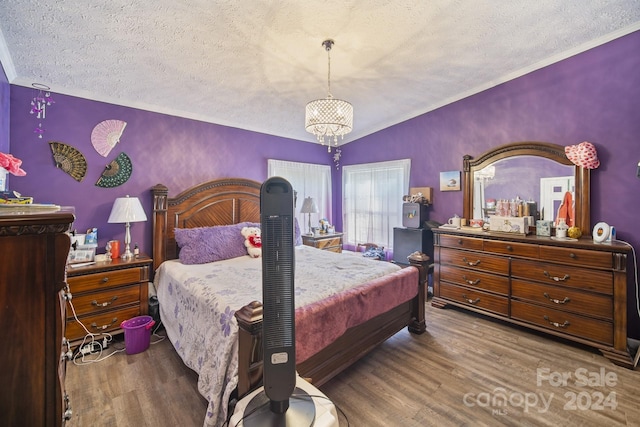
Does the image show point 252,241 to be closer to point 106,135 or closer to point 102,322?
point 102,322

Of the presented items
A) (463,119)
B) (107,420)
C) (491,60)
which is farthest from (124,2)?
(463,119)

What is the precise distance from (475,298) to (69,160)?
4.37 metres

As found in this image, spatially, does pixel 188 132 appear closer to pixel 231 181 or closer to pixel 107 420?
pixel 231 181

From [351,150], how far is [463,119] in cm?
194

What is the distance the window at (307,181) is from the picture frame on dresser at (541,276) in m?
2.21

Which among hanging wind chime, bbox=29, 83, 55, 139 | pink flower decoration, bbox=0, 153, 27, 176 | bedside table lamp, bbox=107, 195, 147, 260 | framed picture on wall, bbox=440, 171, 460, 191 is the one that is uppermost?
hanging wind chime, bbox=29, 83, 55, 139

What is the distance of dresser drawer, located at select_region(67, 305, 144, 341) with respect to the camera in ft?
7.39

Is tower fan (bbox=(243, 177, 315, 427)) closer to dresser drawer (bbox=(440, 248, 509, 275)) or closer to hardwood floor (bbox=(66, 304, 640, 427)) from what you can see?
hardwood floor (bbox=(66, 304, 640, 427))

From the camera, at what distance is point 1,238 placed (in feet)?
2.63

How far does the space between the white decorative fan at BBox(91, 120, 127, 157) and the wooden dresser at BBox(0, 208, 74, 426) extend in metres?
2.35

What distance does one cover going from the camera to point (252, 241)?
310 centimetres

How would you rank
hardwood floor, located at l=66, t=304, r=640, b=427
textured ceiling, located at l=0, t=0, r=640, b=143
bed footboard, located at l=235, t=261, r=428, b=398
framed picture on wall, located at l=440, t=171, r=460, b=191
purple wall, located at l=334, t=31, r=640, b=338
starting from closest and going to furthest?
bed footboard, located at l=235, t=261, r=428, b=398 → hardwood floor, located at l=66, t=304, r=640, b=427 → textured ceiling, located at l=0, t=0, r=640, b=143 → purple wall, located at l=334, t=31, r=640, b=338 → framed picture on wall, located at l=440, t=171, r=460, b=191

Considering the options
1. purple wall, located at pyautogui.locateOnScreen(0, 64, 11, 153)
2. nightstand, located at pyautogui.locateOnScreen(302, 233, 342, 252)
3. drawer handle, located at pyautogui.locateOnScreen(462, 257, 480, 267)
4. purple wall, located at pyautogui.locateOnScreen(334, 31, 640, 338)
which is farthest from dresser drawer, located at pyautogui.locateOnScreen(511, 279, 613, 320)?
purple wall, located at pyautogui.locateOnScreen(0, 64, 11, 153)

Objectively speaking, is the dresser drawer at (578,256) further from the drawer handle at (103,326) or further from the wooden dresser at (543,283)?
the drawer handle at (103,326)
